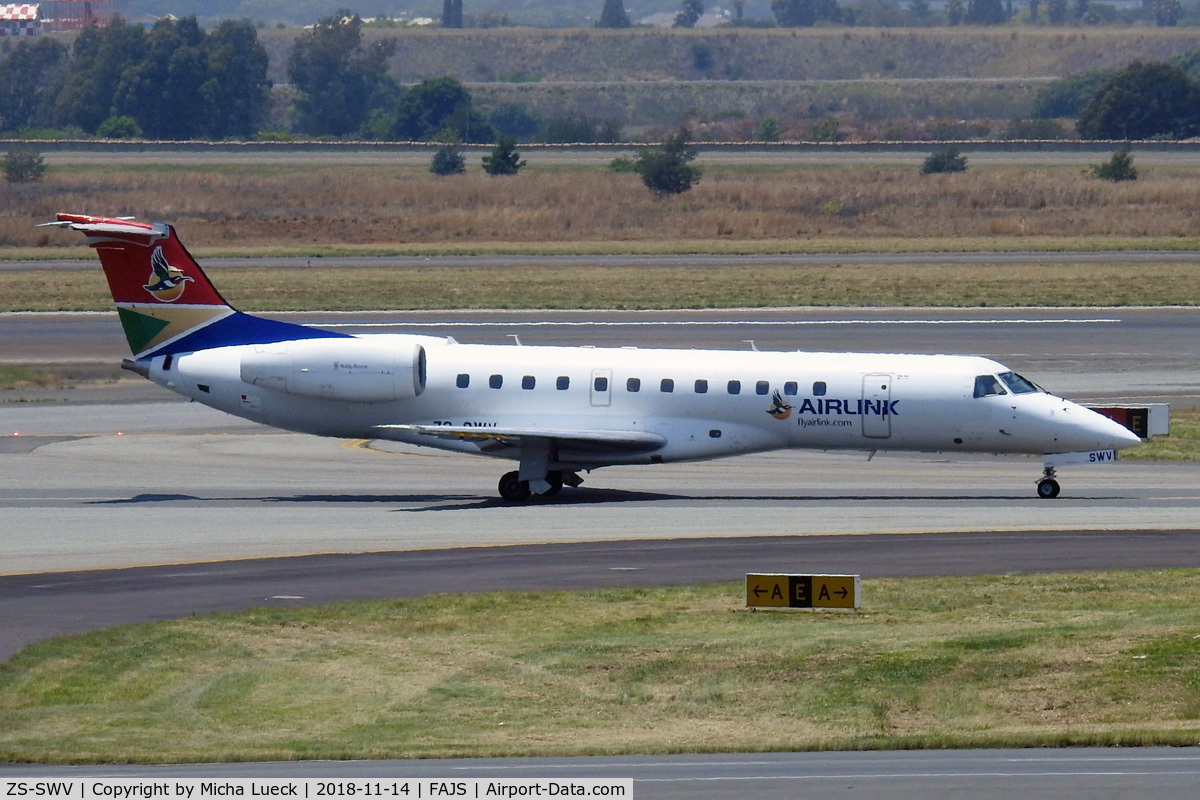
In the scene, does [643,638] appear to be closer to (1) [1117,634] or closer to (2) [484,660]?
(2) [484,660]

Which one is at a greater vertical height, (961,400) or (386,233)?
(386,233)

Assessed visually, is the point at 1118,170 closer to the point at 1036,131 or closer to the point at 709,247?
the point at 709,247

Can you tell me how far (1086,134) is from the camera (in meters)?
140

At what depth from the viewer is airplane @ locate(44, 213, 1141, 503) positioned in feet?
106

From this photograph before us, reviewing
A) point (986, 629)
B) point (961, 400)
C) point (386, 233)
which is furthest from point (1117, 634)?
point (386, 233)

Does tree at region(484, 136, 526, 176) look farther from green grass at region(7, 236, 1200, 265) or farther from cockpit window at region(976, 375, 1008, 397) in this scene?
cockpit window at region(976, 375, 1008, 397)

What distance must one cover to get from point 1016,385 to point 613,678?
51.6 ft

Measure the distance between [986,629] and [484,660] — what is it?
6.11 metres

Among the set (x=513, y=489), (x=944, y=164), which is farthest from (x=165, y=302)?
(x=944, y=164)

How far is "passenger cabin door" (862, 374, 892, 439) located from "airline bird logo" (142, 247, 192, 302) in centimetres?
1358

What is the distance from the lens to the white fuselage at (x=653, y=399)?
Answer: 32156 millimetres

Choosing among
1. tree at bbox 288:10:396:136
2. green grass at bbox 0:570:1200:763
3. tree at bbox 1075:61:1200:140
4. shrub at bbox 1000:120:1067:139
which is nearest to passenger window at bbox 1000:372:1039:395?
green grass at bbox 0:570:1200:763

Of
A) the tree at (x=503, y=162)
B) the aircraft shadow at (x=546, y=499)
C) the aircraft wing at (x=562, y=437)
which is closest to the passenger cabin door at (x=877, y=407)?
the aircraft shadow at (x=546, y=499)

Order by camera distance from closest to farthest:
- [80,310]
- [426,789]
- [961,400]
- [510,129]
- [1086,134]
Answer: [426,789] → [961,400] → [80,310] → [1086,134] → [510,129]
